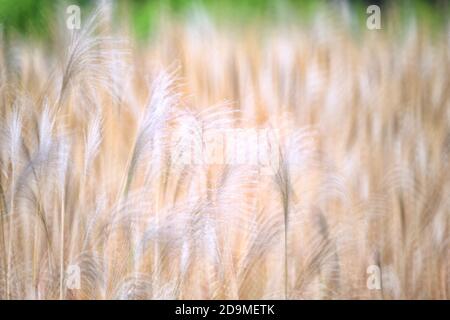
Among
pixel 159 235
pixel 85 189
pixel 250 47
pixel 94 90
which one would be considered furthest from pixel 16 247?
pixel 250 47

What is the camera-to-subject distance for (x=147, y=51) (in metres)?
2.68

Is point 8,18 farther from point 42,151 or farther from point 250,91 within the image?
point 250,91

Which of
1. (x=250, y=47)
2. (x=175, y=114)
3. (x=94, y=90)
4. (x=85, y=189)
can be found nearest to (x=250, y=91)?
(x=250, y=47)

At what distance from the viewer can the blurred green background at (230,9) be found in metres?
2.69

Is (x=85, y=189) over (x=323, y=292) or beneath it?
over

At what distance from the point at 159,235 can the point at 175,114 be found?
70 cm

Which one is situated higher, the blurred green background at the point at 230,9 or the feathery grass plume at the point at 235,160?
the blurred green background at the point at 230,9

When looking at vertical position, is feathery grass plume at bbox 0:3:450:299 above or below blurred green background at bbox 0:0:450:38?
below

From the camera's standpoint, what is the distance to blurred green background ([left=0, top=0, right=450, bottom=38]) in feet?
8.83

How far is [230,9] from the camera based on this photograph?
2.70m

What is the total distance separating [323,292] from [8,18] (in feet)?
7.98

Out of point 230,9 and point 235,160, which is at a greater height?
point 230,9

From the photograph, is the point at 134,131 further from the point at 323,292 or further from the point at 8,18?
the point at 323,292

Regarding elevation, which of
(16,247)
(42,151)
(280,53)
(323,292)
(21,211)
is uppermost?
(280,53)
